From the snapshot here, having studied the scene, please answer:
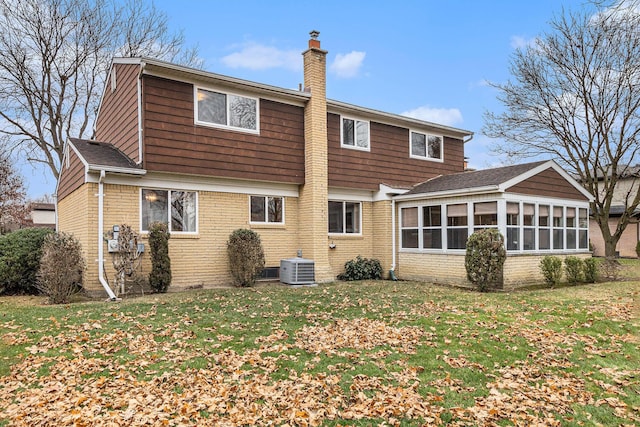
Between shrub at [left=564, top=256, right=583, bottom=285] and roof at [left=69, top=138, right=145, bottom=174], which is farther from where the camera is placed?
shrub at [left=564, top=256, right=583, bottom=285]

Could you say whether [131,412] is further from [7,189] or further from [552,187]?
[7,189]

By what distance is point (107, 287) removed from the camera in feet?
34.5

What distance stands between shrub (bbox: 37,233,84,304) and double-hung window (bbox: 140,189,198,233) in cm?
200

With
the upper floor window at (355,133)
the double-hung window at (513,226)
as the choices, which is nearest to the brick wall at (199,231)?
the upper floor window at (355,133)

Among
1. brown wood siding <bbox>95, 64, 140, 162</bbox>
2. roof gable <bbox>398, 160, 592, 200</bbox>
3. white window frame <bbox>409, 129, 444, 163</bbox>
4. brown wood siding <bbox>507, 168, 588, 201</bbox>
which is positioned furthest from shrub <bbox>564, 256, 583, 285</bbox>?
brown wood siding <bbox>95, 64, 140, 162</bbox>

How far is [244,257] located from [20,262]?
6188 millimetres

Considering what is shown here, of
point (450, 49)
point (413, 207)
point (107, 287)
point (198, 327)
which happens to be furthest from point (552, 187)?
point (107, 287)

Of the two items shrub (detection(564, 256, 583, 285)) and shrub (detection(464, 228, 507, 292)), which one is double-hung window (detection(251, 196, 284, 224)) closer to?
shrub (detection(464, 228, 507, 292))

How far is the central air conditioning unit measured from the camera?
43.4ft

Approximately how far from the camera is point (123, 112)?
42.8 feet

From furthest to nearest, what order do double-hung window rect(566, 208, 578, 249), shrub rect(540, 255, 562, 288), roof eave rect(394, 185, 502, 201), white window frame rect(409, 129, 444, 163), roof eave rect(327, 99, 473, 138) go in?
white window frame rect(409, 129, 444, 163) < double-hung window rect(566, 208, 578, 249) < roof eave rect(327, 99, 473, 138) < shrub rect(540, 255, 562, 288) < roof eave rect(394, 185, 502, 201)

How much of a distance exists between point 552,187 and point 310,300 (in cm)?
998

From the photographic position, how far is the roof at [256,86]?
1148 centimetres

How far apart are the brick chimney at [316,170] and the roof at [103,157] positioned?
5420 millimetres
